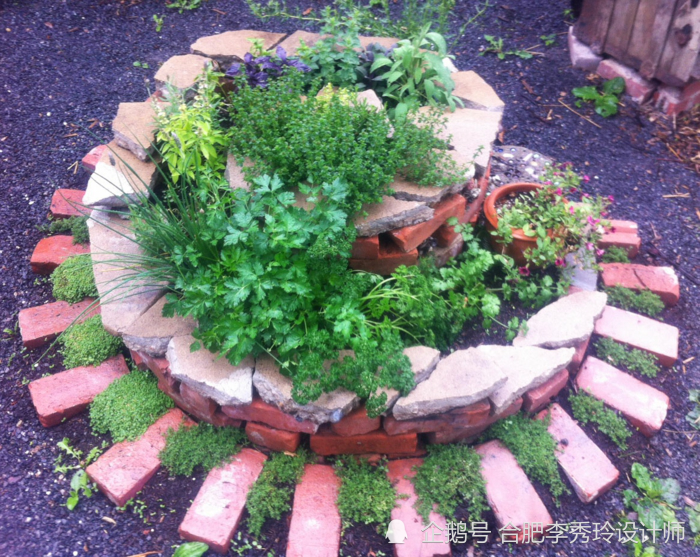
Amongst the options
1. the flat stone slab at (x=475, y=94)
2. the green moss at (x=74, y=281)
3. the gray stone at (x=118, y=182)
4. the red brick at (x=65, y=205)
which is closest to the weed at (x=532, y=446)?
the flat stone slab at (x=475, y=94)

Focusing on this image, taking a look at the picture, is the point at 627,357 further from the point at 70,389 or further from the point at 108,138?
the point at 108,138

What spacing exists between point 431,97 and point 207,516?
8.05 feet

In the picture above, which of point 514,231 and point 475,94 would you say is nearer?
point 514,231

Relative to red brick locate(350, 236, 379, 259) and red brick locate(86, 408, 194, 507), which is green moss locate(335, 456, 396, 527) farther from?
red brick locate(350, 236, 379, 259)

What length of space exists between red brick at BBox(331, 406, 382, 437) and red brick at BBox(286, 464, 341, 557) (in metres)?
0.20

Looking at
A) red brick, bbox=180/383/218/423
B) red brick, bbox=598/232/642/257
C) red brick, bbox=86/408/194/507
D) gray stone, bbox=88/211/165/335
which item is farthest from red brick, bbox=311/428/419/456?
red brick, bbox=598/232/642/257

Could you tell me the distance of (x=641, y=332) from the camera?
2.82 metres

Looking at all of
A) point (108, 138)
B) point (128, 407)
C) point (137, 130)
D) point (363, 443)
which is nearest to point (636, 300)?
point (363, 443)

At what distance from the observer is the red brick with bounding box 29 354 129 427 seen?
2508mm

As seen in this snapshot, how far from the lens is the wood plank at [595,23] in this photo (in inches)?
172

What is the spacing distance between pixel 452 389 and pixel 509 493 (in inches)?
20.5

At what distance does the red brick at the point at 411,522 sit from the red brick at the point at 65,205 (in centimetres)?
252

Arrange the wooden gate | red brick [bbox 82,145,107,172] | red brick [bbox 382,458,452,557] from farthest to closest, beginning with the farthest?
the wooden gate < red brick [bbox 82,145,107,172] < red brick [bbox 382,458,452,557]

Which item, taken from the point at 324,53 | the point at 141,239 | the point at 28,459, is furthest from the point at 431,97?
the point at 28,459
